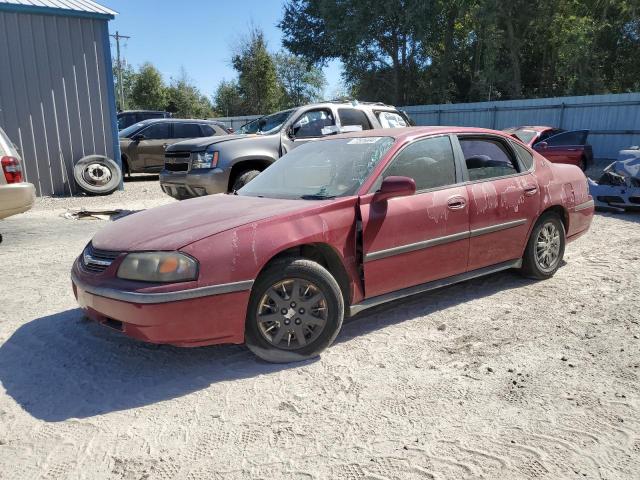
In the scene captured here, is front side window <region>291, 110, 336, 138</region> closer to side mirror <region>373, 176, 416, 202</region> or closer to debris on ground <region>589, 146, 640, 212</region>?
debris on ground <region>589, 146, 640, 212</region>

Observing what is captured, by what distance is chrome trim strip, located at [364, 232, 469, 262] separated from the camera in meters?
3.74

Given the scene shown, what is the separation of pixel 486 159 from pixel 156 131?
38.5 feet

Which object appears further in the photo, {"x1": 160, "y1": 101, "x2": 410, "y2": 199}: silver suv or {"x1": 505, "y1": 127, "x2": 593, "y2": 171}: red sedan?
{"x1": 505, "y1": 127, "x2": 593, "y2": 171}: red sedan

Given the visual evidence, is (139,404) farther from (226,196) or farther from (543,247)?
(543,247)

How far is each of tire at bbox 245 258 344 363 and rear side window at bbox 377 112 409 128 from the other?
636cm

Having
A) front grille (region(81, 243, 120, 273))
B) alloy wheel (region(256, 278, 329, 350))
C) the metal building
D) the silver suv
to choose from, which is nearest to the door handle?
alloy wheel (region(256, 278, 329, 350))

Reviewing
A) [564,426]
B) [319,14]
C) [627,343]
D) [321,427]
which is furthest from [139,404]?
[319,14]

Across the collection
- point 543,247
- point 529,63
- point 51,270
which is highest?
point 529,63

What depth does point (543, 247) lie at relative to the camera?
16.7 feet

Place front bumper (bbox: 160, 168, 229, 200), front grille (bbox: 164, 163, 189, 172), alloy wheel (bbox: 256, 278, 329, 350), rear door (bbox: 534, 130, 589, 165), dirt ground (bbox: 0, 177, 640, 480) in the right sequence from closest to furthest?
1. dirt ground (bbox: 0, 177, 640, 480)
2. alloy wheel (bbox: 256, 278, 329, 350)
3. front bumper (bbox: 160, 168, 229, 200)
4. front grille (bbox: 164, 163, 189, 172)
5. rear door (bbox: 534, 130, 589, 165)

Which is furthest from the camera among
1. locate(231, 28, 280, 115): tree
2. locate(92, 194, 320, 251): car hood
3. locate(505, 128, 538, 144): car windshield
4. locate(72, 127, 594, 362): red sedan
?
locate(231, 28, 280, 115): tree

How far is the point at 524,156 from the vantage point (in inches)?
200

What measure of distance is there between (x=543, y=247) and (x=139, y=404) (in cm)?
397

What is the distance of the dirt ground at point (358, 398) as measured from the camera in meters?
2.44
